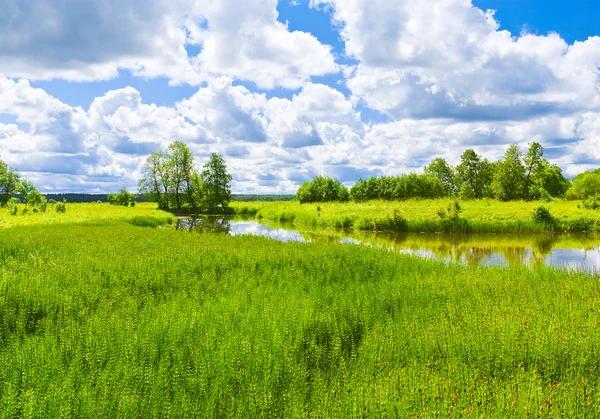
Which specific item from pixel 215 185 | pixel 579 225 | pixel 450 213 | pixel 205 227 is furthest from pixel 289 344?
pixel 215 185

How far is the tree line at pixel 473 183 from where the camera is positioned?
73062mm

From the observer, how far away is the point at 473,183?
9112cm

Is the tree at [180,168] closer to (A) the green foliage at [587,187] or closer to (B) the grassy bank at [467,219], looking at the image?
(B) the grassy bank at [467,219]

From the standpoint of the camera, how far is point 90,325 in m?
8.14

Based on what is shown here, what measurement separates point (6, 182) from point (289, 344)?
95249 millimetres

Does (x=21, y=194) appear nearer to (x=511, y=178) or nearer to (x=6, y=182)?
(x=6, y=182)

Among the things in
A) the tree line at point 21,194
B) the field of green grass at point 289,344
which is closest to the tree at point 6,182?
the tree line at point 21,194

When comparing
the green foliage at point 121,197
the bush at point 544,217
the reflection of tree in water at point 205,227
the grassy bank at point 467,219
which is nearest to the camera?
the grassy bank at point 467,219

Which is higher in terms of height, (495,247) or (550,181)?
(550,181)

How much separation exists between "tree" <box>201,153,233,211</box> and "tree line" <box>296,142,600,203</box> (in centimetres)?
2110

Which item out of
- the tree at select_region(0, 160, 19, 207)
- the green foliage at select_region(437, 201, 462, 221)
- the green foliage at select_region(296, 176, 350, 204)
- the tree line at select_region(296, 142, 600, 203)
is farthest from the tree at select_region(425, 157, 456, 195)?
the tree at select_region(0, 160, 19, 207)

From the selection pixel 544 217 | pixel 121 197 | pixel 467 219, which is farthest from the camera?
pixel 121 197

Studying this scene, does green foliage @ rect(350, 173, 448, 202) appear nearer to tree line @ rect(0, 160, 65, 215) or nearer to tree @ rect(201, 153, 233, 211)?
tree @ rect(201, 153, 233, 211)

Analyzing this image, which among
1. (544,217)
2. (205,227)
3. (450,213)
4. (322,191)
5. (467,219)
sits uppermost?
(322,191)
